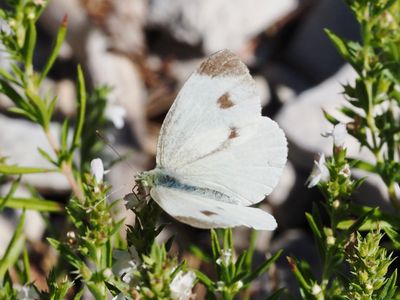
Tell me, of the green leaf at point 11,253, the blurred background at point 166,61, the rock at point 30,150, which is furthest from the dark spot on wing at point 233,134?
the rock at point 30,150

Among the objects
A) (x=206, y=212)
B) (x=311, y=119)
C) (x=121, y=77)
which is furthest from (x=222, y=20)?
(x=206, y=212)

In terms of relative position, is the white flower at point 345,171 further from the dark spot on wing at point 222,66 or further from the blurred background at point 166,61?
the blurred background at point 166,61

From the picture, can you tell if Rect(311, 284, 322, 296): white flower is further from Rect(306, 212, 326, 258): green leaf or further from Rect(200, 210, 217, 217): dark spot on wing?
Rect(200, 210, 217, 217): dark spot on wing

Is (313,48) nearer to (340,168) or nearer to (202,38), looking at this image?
(202,38)

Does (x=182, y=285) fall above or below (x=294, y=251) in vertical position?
above

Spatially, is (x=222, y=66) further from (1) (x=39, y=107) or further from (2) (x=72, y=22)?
(2) (x=72, y=22)

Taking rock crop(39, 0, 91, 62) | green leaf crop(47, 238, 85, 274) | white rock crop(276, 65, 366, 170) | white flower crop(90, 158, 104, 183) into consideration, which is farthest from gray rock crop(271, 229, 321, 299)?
rock crop(39, 0, 91, 62)

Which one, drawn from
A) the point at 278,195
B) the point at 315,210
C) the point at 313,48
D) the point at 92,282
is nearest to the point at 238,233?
the point at 278,195
